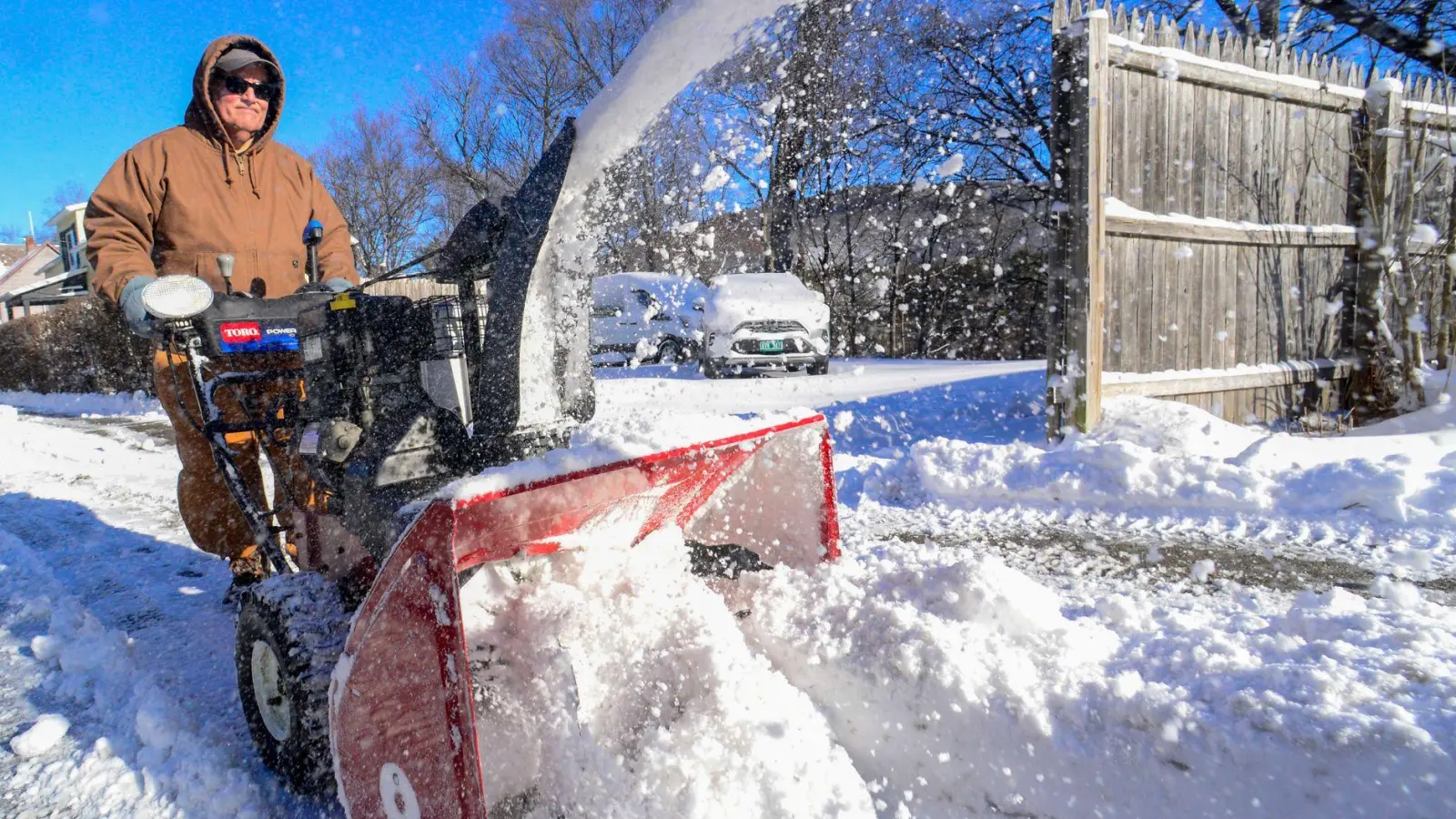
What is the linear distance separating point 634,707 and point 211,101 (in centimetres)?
273

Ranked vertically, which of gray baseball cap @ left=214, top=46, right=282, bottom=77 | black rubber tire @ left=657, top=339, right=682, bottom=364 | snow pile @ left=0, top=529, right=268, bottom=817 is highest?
gray baseball cap @ left=214, top=46, right=282, bottom=77

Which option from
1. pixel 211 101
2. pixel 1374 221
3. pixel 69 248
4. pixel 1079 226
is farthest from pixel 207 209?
pixel 69 248

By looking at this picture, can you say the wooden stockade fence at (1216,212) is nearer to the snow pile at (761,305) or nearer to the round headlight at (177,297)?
the snow pile at (761,305)

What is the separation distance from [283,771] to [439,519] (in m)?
1.10

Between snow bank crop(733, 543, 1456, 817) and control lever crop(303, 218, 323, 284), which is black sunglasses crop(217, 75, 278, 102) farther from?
snow bank crop(733, 543, 1456, 817)

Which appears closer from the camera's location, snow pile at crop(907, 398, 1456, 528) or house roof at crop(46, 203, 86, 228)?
snow pile at crop(907, 398, 1456, 528)

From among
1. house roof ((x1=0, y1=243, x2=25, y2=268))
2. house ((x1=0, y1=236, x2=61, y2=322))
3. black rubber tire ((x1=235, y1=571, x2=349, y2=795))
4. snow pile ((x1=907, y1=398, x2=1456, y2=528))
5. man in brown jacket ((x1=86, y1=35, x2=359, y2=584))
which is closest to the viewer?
black rubber tire ((x1=235, y1=571, x2=349, y2=795))

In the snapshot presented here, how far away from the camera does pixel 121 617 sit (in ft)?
10.2

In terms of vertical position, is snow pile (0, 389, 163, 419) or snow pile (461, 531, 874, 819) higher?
snow pile (0, 389, 163, 419)

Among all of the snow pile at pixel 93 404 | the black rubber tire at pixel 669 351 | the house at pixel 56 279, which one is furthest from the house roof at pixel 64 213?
the black rubber tire at pixel 669 351

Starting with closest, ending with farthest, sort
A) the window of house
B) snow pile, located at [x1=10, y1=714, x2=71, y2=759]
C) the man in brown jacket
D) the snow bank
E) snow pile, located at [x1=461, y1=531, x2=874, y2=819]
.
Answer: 1. the snow bank
2. snow pile, located at [x1=461, y1=531, x2=874, y2=819]
3. snow pile, located at [x1=10, y1=714, x2=71, y2=759]
4. the man in brown jacket
5. the window of house

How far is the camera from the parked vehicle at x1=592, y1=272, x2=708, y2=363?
1333 centimetres

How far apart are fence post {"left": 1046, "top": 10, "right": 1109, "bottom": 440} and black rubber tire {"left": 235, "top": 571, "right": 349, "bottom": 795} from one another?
4.40m

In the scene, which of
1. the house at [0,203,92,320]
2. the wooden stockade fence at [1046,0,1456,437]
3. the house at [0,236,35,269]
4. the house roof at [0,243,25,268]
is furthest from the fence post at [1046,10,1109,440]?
the house roof at [0,243,25,268]
